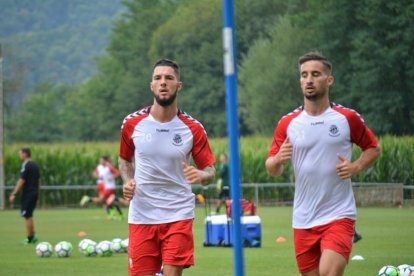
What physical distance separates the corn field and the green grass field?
Answer: 10.1 meters

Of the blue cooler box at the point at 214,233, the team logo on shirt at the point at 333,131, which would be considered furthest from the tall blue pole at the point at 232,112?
the blue cooler box at the point at 214,233

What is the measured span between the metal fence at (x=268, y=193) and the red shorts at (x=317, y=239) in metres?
28.5

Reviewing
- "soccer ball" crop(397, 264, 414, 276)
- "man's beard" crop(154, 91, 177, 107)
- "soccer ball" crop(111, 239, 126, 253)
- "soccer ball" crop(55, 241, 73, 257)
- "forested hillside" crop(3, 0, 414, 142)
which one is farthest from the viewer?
"forested hillside" crop(3, 0, 414, 142)

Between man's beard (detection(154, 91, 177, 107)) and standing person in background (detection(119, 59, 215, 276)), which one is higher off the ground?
man's beard (detection(154, 91, 177, 107))

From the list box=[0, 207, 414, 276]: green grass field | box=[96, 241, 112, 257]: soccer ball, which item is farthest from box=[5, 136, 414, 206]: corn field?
box=[96, 241, 112, 257]: soccer ball

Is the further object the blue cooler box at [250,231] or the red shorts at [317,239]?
the blue cooler box at [250,231]

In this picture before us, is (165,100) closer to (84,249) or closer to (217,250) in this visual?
(84,249)

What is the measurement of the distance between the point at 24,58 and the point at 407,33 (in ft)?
475

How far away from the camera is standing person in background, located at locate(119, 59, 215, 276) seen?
10328 mm

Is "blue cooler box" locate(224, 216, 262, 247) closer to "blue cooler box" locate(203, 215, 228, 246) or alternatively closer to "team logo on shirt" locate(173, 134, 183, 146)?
"blue cooler box" locate(203, 215, 228, 246)

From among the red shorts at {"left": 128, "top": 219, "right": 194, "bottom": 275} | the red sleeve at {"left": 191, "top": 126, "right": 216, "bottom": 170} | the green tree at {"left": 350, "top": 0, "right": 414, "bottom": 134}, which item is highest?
the green tree at {"left": 350, "top": 0, "right": 414, "bottom": 134}

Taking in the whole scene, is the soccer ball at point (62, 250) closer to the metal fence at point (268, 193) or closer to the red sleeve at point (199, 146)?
the red sleeve at point (199, 146)

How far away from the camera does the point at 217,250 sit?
899 inches

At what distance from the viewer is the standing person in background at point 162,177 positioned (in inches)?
407
